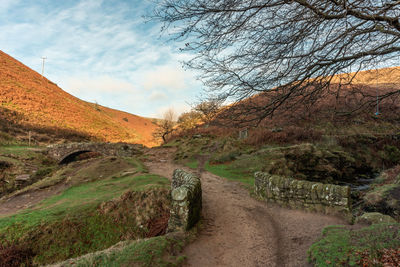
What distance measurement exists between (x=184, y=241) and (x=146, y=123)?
80907 mm

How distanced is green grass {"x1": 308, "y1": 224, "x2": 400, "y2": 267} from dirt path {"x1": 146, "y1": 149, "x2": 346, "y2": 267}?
0.48m

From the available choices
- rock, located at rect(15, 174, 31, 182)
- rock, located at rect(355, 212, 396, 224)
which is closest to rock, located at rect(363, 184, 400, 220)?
rock, located at rect(355, 212, 396, 224)

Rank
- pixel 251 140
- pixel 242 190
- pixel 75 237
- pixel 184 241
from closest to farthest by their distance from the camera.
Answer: pixel 184 241, pixel 75 237, pixel 242 190, pixel 251 140

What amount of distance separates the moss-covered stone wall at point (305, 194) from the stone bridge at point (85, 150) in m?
20.5

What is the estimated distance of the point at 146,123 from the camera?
273 ft

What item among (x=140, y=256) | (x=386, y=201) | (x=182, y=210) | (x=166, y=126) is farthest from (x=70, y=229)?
(x=166, y=126)

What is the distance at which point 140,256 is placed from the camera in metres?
4.17

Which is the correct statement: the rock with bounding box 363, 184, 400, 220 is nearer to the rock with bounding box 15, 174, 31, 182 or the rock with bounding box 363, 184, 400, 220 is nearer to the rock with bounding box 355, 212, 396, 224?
the rock with bounding box 355, 212, 396, 224

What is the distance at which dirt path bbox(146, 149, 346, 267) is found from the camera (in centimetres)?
474

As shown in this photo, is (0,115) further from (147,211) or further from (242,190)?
(242,190)

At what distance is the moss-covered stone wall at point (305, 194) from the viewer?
6.28 m

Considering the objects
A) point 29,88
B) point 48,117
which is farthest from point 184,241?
point 29,88

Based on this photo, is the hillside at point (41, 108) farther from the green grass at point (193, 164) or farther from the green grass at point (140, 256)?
the green grass at point (140, 256)

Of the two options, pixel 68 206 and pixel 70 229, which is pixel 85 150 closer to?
pixel 68 206
